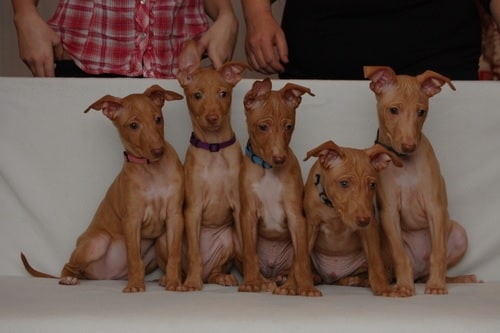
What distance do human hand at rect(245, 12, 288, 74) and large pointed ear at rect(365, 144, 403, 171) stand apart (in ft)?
1.70

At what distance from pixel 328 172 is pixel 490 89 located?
614 mm

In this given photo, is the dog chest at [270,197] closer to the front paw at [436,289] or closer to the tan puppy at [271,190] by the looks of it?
the tan puppy at [271,190]

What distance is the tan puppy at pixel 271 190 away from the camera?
2012 millimetres

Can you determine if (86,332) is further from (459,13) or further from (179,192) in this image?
(459,13)

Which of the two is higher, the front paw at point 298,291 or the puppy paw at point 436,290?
the puppy paw at point 436,290

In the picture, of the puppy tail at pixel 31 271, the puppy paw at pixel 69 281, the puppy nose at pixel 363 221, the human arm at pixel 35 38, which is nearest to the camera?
the puppy nose at pixel 363 221

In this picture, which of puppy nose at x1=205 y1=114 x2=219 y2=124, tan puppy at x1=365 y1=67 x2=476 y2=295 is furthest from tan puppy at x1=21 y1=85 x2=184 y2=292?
tan puppy at x1=365 y1=67 x2=476 y2=295

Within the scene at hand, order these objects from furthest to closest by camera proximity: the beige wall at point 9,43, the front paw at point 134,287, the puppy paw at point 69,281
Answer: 1. the beige wall at point 9,43
2. the puppy paw at point 69,281
3. the front paw at point 134,287

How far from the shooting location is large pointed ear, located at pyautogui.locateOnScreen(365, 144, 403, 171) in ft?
6.44

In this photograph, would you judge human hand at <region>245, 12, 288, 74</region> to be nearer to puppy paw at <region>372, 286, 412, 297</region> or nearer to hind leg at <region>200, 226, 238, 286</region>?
hind leg at <region>200, 226, 238, 286</region>

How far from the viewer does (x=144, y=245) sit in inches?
86.6

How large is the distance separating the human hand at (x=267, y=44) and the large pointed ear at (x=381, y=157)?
52 centimetres

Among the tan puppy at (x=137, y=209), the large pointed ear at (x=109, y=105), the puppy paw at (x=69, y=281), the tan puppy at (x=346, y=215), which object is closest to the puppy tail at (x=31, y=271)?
the tan puppy at (x=137, y=209)

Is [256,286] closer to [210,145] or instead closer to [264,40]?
[210,145]
